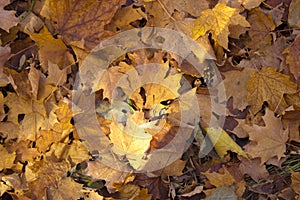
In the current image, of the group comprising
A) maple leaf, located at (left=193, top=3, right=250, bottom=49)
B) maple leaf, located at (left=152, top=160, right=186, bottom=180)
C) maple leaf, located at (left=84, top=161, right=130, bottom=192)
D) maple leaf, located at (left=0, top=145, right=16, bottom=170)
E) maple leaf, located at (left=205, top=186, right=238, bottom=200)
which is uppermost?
maple leaf, located at (left=193, top=3, right=250, bottom=49)

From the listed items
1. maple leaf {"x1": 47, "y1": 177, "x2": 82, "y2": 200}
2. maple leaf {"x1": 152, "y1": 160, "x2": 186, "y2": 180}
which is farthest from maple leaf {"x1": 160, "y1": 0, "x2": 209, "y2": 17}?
maple leaf {"x1": 47, "y1": 177, "x2": 82, "y2": 200}

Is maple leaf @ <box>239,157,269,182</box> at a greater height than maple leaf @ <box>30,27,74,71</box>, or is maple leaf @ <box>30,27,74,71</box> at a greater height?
maple leaf @ <box>30,27,74,71</box>

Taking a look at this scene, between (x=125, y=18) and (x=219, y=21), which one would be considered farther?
(x=125, y=18)

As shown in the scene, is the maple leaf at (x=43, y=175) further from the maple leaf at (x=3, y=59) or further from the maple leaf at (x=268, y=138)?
the maple leaf at (x=268, y=138)

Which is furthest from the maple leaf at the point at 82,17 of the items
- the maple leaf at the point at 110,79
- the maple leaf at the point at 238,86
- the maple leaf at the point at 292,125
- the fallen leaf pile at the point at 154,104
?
the maple leaf at the point at 292,125

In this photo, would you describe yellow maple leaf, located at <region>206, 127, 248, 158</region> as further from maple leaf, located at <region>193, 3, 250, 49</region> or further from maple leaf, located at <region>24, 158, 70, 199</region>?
maple leaf, located at <region>24, 158, 70, 199</region>

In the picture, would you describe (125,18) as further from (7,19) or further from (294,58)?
(294,58)

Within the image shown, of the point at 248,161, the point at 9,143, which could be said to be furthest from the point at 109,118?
the point at 248,161

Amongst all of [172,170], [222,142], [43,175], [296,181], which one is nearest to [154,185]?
[172,170]
